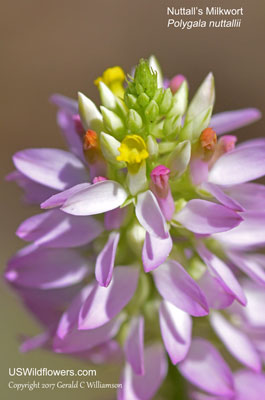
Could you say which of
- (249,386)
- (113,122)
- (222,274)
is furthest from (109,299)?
(249,386)

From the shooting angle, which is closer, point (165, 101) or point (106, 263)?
point (106, 263)

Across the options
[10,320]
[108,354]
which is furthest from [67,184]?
[10,320]

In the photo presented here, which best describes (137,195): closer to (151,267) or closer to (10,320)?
(151,267)

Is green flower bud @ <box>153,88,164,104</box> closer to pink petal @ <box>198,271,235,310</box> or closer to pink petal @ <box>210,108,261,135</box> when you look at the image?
pink petal @ <box>210,108,261,135</box>

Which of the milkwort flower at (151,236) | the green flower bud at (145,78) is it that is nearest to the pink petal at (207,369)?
the milkwort flower at (151,236)

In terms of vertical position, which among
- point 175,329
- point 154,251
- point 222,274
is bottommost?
point 175,329

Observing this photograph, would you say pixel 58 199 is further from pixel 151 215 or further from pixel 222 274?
pixel 222 274
